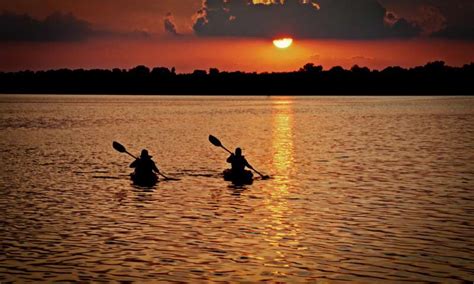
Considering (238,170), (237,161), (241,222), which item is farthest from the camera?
(238,170)

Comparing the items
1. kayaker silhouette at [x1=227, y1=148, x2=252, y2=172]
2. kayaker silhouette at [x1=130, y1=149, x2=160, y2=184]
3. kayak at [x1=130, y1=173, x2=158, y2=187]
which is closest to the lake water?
kayak at [x1=130, y1=173, x2=158, y2=187]

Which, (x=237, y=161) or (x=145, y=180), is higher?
(x=237, y=161)

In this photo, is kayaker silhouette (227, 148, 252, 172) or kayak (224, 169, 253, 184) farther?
kayak (224, 169, 253, 184)

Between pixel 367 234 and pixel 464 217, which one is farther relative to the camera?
pixel 464 217

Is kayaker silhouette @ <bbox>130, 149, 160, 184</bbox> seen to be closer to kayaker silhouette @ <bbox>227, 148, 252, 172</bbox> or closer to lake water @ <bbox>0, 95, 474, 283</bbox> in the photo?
lake water @ <bbox>0, 95, 474, 283</bbox>

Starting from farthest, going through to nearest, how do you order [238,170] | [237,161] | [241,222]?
[238,170] → [237,161] → [241,222]

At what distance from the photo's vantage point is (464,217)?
2636cm

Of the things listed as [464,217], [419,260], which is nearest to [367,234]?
[419,260]

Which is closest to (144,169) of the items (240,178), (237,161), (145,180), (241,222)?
(145,180)

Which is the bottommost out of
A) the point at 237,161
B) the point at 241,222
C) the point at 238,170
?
the point at 241,222

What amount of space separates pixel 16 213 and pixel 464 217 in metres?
16.3

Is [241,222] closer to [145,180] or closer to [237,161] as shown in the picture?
[237,161]

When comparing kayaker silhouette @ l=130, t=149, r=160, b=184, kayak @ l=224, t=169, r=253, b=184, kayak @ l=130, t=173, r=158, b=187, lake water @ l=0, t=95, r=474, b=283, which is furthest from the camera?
kayak @ l=224, t=169, r=253, b=184

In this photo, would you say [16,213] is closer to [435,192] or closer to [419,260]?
[419,260]
